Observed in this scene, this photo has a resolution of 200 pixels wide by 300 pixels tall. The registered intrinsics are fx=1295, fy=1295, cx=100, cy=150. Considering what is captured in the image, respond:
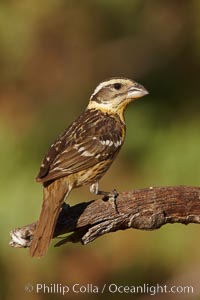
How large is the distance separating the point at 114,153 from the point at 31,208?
0.83 m

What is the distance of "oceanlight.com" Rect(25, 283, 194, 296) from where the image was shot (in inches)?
299

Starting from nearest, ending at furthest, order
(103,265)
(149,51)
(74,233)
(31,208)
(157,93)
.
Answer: (74,233)
(31,208)
(103,265)
(157,93)
(149,51)

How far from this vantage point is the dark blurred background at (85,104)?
7.61 m

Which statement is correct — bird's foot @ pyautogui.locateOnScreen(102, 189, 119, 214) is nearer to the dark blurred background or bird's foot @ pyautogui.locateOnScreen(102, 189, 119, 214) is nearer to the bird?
the bird

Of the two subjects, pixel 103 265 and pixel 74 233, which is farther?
pixel 103 265

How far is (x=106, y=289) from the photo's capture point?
7871 mm

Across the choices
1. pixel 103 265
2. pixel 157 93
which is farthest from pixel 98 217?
pixel 157 93

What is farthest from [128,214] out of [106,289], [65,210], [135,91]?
[106,289]

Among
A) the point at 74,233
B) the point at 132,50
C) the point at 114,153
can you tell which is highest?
the point at 132,50

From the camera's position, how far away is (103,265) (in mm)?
7875

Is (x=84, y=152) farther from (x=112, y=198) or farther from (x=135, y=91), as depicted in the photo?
(x=135, y=91)

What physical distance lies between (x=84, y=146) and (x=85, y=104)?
228 centimetres

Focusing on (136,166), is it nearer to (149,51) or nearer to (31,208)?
(31,208)

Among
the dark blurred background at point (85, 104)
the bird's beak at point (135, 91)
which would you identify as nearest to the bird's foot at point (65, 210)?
the dark blurred background at point (85, 104)
